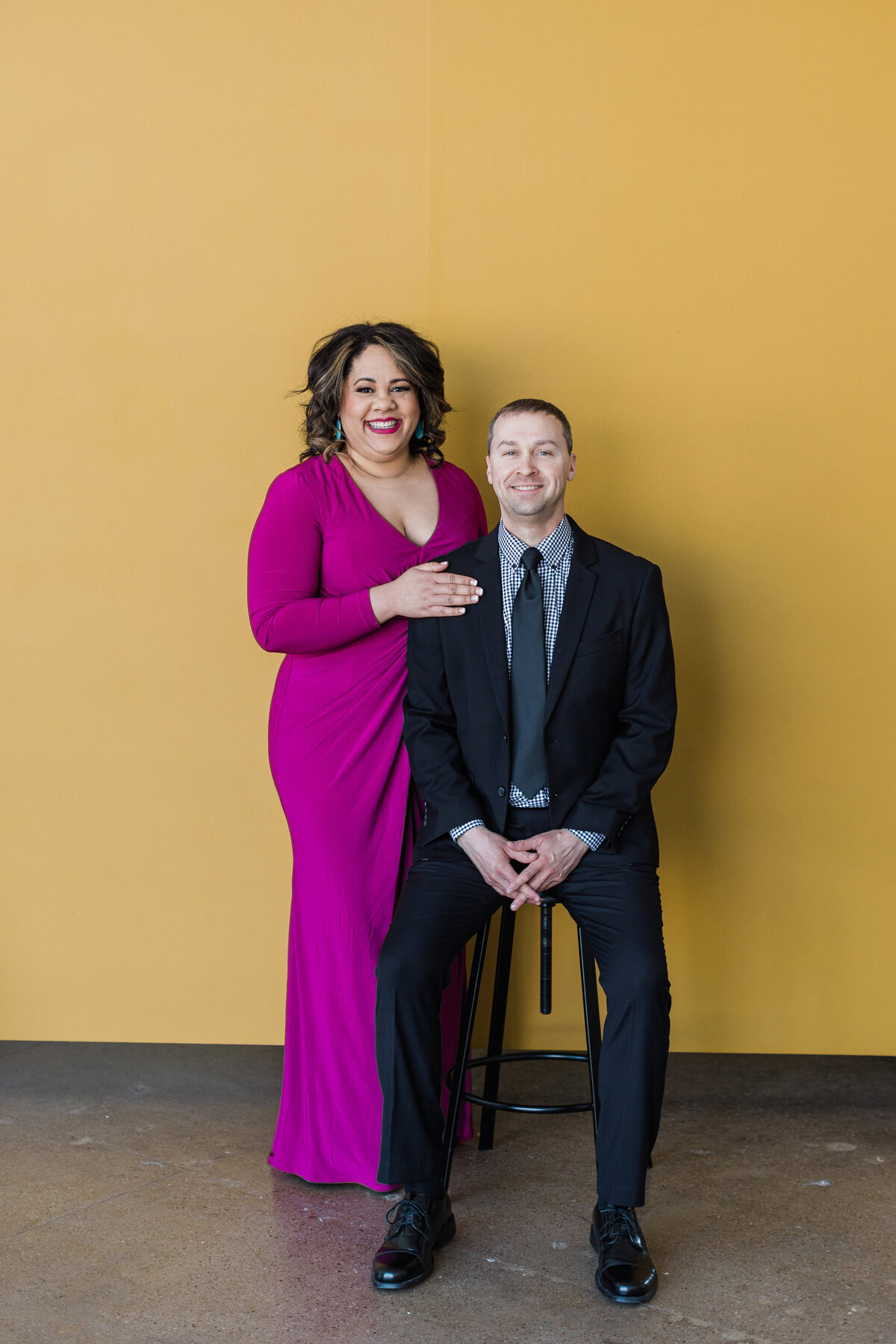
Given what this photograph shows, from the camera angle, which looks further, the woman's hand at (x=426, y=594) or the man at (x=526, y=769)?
the woman's hand at (x=426, y=594)

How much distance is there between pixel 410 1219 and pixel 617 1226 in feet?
1.27

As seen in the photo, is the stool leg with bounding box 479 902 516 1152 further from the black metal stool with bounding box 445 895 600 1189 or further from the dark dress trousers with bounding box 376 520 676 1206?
the dark dress trousers with bounding box 376 520 676 1206

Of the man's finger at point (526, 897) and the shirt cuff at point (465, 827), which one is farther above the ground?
the shirt cuff at point (465, 827)

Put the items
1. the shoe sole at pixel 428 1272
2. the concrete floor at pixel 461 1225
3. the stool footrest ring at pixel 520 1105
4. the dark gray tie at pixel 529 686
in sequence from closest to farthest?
the concrete floor at pixel 461 1225
the shoe sole at pixel 428 1272
the stool footrest ring at pixel 520 1105
the dark gray tie at pixel 529 686

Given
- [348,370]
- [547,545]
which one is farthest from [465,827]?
[348,370]

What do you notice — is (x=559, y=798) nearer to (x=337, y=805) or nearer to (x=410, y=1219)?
(x=337, y=805)

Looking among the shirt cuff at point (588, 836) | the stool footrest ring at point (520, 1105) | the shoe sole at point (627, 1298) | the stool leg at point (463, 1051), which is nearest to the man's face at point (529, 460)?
the shirt cuff at point (588, 836)

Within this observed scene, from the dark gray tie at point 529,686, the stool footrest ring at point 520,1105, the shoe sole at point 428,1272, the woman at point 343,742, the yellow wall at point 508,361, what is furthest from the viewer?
the yellow wall at point 508,361

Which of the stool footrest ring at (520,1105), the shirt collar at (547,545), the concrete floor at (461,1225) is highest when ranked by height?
the shirt collar at (547,545)

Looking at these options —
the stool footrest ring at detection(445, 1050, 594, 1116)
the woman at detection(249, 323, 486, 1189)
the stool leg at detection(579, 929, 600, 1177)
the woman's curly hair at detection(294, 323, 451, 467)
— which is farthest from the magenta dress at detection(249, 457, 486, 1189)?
the stool leg at detection(579, 929, 600, 1177)

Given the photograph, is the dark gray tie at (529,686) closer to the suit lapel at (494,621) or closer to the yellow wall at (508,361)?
the suit lapel at (494,621)

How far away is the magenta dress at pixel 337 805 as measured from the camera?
2633 mm

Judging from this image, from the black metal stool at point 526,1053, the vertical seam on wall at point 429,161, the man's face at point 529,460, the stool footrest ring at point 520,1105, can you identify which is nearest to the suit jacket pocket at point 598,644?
the man's face at point 529,460

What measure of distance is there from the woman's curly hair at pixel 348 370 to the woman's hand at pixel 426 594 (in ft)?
1.23
